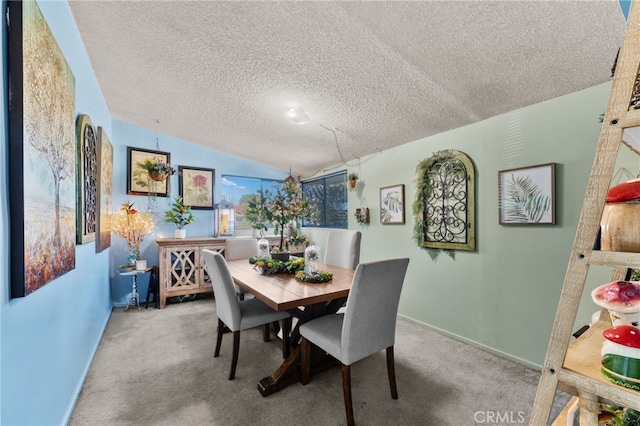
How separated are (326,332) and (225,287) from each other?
2.66 feet

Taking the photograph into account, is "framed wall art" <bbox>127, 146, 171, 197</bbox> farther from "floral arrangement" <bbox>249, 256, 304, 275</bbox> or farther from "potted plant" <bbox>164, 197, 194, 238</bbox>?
"floral arrangement" <bbox>249, 256, 304, 275</bbox>

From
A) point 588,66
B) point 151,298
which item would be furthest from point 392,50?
point 151,298

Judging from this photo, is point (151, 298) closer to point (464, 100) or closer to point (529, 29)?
point (464, 100)

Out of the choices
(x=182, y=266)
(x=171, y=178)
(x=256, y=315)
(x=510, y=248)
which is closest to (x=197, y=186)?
(x=171, y=178)

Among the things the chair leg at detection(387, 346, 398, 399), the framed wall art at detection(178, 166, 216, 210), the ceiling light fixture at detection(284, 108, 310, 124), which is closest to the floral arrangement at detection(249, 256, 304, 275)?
the chair leg at detection(387, 346, 398, 399)

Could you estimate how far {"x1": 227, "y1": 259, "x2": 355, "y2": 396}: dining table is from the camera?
5.49 feet

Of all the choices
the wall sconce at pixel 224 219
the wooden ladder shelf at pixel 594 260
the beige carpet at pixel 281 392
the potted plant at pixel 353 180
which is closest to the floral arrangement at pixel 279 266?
the beige carpet at pixel 281 392

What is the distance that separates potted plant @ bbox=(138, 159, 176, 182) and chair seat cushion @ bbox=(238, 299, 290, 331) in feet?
8.75

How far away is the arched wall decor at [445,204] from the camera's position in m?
2.54

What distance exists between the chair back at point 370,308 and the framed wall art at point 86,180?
6.29ft

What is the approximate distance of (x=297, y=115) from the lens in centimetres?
277

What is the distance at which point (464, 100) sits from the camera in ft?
7.03

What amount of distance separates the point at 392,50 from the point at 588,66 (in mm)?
1197

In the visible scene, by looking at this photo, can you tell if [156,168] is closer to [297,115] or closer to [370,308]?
[297,115]
